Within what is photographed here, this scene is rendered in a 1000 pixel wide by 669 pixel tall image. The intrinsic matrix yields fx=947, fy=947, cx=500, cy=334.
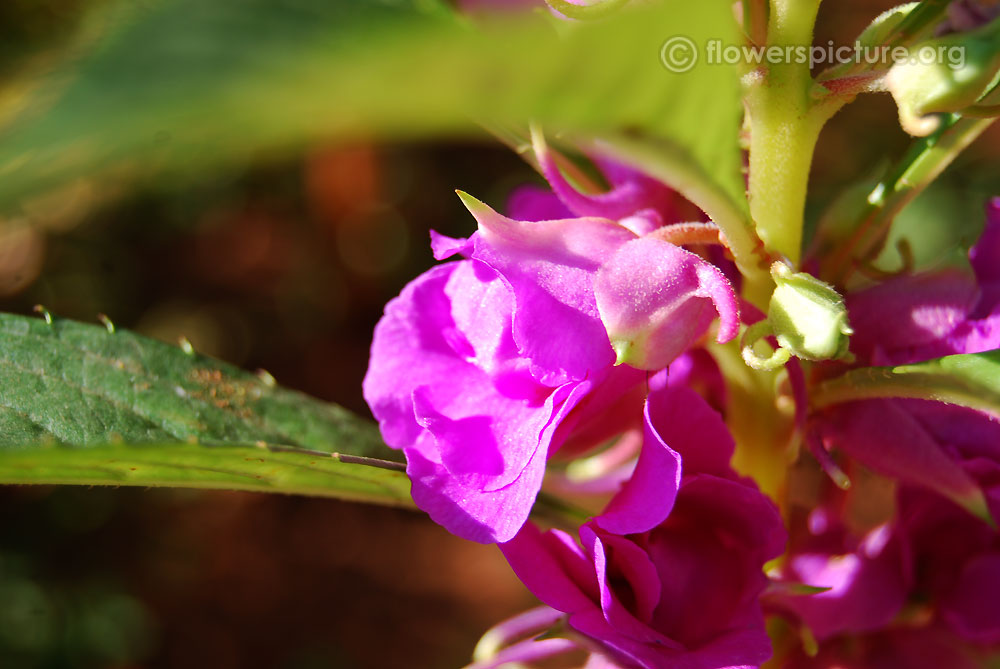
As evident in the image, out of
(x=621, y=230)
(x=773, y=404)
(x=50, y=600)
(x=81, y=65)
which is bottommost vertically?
(x=50, y=600)

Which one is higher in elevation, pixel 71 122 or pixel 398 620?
pixel 71 122

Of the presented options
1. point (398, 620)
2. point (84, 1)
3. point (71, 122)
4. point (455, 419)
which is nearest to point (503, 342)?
point (455, 419)

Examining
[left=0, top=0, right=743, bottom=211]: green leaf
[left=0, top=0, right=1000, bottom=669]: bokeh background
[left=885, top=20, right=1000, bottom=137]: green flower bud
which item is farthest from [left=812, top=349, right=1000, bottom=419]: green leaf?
[left=0, top=0, right=1000, bottom=669]: bokeh background

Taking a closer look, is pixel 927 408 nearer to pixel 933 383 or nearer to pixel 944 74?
pixel 933 383

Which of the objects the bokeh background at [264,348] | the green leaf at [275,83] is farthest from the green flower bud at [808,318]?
the bokeh background at [264,348]

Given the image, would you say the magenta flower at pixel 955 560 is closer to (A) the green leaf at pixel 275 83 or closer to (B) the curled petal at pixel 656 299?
(B) the curled petal at pixel 656 299

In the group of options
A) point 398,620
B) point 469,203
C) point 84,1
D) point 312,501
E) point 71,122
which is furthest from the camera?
point 312,501

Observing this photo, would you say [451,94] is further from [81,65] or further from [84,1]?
[84,1]
